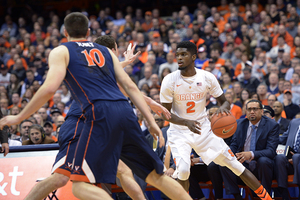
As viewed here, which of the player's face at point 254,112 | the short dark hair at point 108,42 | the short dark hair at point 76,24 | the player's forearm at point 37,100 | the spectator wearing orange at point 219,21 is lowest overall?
the player's face at point 254,112

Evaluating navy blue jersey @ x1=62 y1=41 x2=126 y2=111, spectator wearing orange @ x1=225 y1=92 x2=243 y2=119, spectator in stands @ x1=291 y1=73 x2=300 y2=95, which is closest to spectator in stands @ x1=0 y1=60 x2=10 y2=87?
spectator wearing orange @ x1=225 y1=92 x2=243 y2=119

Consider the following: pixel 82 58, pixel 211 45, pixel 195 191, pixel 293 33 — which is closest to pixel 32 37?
pixel 211 45

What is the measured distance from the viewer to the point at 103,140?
319 centimetres

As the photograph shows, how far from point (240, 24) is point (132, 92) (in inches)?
431

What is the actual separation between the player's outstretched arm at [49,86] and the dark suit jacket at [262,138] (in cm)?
389

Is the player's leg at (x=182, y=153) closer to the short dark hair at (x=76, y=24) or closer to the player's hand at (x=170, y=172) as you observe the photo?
the player's hand at (x=170, y=172)

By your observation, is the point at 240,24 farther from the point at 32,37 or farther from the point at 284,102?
the point at 32,37

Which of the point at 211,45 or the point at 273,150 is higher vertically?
the point at 211,45

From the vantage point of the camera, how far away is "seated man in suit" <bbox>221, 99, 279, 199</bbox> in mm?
5816

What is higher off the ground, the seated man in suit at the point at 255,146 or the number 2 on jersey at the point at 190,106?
the number 2 on jersey at the point at 190,106

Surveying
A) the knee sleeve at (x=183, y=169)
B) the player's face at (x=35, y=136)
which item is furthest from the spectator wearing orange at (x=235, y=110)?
the player's face at (x=35, y=136)

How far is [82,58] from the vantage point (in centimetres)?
333

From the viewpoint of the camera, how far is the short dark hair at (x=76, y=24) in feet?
11.3

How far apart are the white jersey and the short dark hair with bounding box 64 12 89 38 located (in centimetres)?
198
